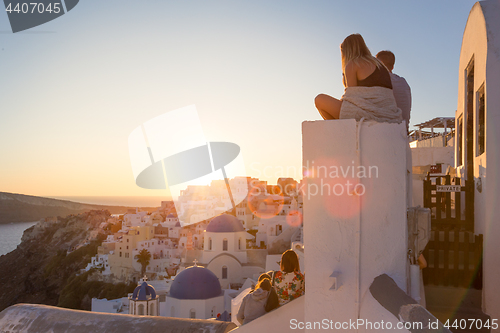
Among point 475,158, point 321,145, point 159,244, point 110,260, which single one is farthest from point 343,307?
point 110,260

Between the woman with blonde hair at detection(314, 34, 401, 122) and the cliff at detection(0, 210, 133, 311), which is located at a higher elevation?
the woman with blonde hair at detection(314, 34, 401, 122)

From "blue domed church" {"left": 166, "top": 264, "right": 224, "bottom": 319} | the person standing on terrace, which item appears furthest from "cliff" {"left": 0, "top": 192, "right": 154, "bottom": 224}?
the person standing on terrace

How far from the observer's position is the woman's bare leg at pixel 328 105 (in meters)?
2.46

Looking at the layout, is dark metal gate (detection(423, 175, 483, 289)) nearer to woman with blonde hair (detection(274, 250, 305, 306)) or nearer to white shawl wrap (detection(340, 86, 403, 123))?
woman with blonde hair (detection(274, 250, 305, 306))

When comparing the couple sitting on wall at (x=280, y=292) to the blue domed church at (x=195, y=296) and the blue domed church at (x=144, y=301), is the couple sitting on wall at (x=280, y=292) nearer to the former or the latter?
the blue domed church at (x=144, y=301)

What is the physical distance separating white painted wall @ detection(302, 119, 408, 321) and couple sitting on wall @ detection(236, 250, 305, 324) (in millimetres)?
1099

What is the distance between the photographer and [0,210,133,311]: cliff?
36.5 metres

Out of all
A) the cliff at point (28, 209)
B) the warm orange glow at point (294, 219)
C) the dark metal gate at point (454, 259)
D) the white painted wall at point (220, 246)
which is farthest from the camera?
the cliff at point (28, 209)

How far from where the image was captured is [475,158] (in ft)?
16.9

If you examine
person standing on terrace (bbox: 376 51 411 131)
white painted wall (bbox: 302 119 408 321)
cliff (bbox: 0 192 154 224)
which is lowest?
cliff (bbox: 0 192 154 224)

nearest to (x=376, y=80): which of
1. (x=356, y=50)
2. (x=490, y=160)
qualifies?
(x=356, y=50)

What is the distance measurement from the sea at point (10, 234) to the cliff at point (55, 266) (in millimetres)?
18186

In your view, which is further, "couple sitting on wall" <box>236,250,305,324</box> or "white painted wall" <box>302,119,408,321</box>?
"couple sitting on wall" <box>236,250,305,324</box>

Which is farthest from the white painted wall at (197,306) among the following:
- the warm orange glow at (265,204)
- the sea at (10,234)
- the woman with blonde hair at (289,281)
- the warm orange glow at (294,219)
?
the sea at (10,234)
